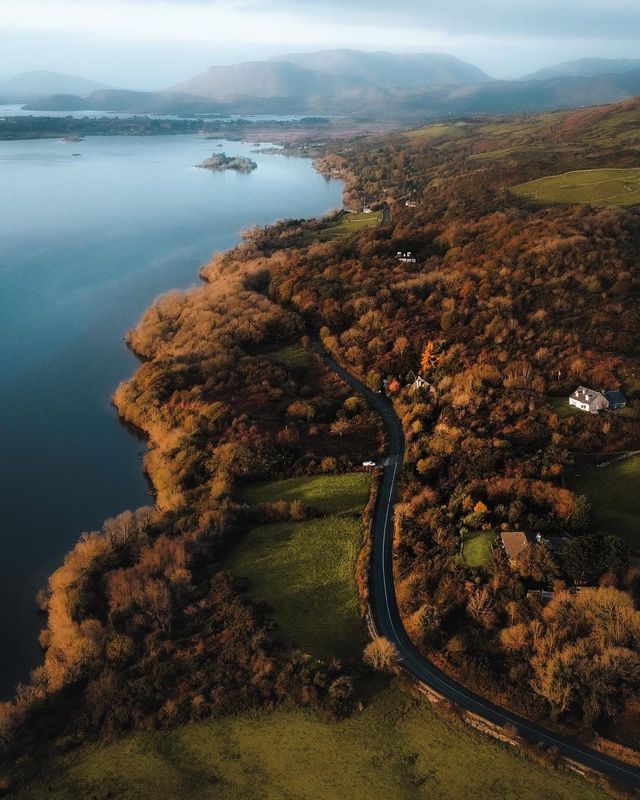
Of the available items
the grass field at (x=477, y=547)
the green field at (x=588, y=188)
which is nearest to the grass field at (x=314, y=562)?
the grass field at (x=477, y=547)

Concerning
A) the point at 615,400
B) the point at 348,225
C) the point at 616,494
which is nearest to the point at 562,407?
the point at 615,400

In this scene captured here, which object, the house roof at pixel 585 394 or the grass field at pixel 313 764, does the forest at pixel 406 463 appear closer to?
the grass field at pixel 313 764

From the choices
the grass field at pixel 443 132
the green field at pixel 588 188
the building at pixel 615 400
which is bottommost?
the building at pixel 615 400

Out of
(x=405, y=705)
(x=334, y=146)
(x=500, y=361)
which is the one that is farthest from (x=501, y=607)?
(x=334, y=146)

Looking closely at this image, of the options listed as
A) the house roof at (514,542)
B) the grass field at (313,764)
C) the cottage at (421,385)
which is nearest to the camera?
the grass field at (313,764)

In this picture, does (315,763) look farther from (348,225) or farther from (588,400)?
(348,225)

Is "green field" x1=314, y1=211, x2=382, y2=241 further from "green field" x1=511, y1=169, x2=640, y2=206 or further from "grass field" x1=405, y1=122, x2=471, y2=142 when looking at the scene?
"grass field" x1=405, y1=122, x2=471, y2=142

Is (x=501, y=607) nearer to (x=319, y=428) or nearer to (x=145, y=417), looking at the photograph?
(x=319, y=428)
